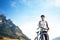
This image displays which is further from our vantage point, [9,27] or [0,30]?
[9,27]

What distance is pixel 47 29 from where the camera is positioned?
7574mm

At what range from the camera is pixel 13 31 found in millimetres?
24062

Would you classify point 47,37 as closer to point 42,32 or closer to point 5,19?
point 42,32

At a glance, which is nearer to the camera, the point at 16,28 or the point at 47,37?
the point at 47,37

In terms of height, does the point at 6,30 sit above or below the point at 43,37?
above

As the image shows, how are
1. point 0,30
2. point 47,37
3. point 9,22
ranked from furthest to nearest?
1. point 9,22
2. point 0,30
3. point 47,37

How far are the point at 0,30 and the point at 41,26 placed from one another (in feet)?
51.5

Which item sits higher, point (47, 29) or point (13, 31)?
point (13, 31)

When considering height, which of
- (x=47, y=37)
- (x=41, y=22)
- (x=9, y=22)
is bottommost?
(x=47, y=37)

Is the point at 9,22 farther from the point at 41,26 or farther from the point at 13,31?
the point at 41,26

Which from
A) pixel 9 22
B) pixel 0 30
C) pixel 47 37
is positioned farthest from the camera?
pixel 9 22

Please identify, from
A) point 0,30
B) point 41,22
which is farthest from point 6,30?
point 41,22

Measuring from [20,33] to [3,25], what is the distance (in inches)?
82.9

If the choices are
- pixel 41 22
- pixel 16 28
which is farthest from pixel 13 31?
pixel 41 22
